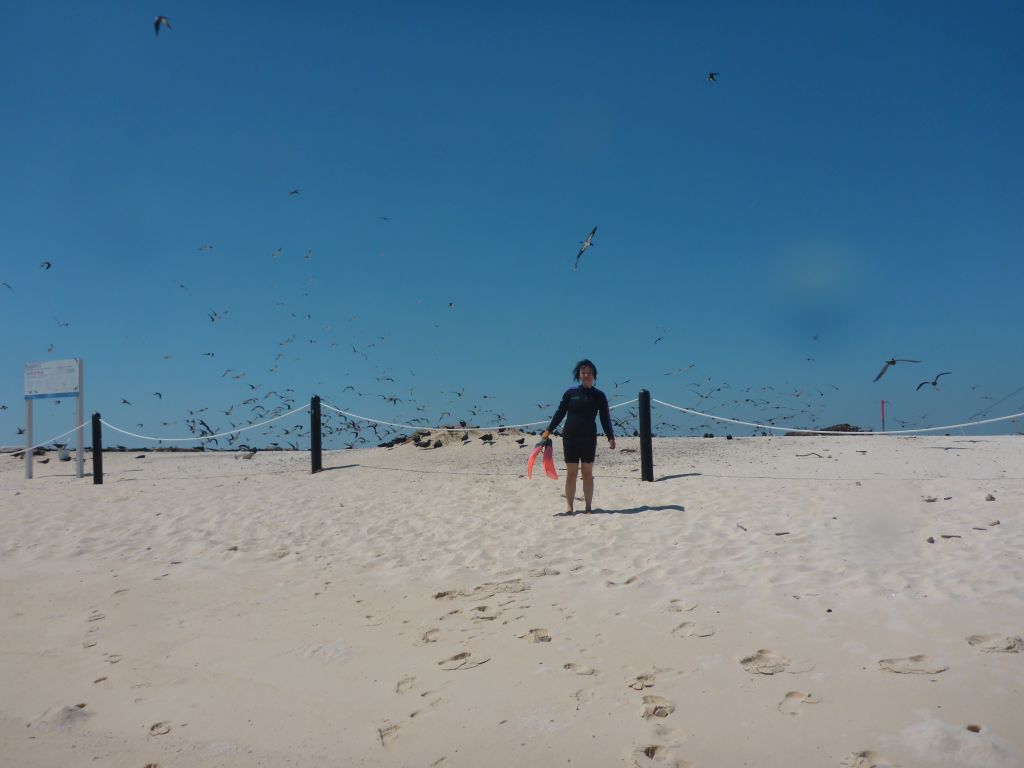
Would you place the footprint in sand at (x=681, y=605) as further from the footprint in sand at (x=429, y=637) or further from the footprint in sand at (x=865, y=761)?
the footprint in sand at (x=865, y=761)

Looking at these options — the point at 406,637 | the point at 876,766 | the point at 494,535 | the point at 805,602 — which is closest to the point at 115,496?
the point at 494,535

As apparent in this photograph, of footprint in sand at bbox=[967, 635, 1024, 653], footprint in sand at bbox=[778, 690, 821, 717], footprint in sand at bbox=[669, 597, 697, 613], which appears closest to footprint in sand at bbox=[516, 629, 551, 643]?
footprint in sand at bbox=[669, 597, 697, 613]

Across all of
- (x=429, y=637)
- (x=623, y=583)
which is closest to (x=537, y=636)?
(x=429, y=637)

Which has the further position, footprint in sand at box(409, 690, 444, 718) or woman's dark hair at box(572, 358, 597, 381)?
woman's dark hair at box(572, 358, 597, 381)

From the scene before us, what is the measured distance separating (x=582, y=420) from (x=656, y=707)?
15.9 feet

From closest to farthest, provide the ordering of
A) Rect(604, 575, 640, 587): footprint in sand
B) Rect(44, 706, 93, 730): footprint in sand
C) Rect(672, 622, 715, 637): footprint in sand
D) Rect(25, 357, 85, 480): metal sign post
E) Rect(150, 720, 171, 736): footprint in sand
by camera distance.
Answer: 1. Rect(150, 720, 171, 736): footprint in sand
2. Rect(44, 706, 93, 730): footprint in sand
3. Rect(672, 622, 715, 637): footprint in sand
4. Rect(604, 575, 640, 587): footprint in sand
5. Rect(25, 357, 85, 480): metal sign post

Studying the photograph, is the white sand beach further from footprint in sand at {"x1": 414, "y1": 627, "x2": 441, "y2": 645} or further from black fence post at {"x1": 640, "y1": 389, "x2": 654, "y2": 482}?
black fence post at {"x1": 640, "y1": 389, "x2": 654, "y2": 482}

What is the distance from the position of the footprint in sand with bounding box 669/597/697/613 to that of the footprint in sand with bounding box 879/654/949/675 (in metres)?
1.18

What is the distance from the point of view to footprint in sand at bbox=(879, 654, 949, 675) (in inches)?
127

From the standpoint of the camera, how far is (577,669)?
3512 millimetres

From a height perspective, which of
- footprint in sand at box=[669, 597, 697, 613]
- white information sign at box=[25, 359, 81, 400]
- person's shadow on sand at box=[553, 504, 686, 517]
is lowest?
footprint in sand at box=[669, 597, 697, 613]

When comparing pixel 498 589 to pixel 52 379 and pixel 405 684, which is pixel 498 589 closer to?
pixel 405 684

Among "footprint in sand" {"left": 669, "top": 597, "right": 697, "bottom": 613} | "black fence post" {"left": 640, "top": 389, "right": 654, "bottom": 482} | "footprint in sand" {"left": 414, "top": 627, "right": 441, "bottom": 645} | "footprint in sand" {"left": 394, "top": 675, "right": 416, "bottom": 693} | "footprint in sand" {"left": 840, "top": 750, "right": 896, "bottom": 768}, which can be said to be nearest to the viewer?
"footprint in sand" {"left": 840, "top": 750, "right": 896, "bottom": 768}

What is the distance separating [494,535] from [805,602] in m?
3.34
